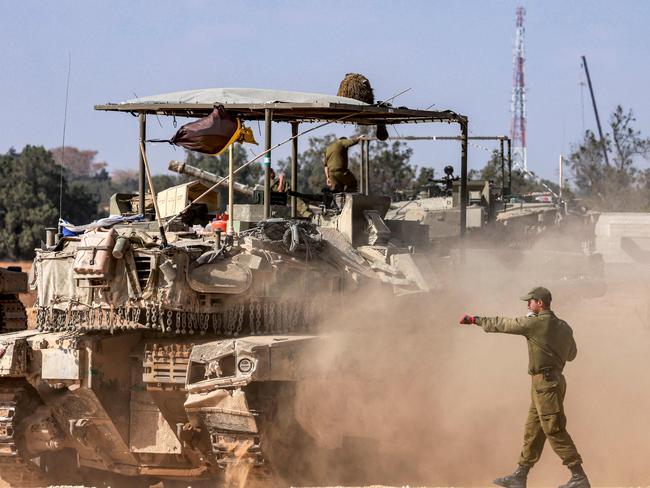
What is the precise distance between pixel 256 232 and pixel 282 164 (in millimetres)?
25060

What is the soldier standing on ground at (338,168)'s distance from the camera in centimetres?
1531

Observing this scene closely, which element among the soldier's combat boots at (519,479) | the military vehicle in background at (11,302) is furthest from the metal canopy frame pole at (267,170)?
the military vehicle in background at (11,302)

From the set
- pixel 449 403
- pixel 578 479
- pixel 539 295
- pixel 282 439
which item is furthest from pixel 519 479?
pixel 449 403

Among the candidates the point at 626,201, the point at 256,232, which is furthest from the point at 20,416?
the point at 626,201

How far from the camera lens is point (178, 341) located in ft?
40.1

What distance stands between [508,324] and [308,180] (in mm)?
28890

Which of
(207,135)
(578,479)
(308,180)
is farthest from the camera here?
(308,180)

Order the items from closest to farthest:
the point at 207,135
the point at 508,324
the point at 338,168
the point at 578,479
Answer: the point at 578,479 < the point at 508,324 < the point at 207,135 < the point at 338,168

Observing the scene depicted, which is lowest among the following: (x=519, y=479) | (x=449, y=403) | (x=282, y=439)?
(x=519, y=479)

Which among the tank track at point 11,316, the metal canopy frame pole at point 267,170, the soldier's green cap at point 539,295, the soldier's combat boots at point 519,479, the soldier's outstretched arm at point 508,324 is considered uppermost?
the metal canopy frame pole at point 267,170

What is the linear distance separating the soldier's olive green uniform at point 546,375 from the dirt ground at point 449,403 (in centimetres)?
175

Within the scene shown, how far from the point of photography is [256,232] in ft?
40.7

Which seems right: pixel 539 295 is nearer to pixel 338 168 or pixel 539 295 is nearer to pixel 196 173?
pixel 338 168

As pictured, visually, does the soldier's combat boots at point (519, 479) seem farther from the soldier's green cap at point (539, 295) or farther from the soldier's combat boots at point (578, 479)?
the soldier's green cap at point (539, 295)
